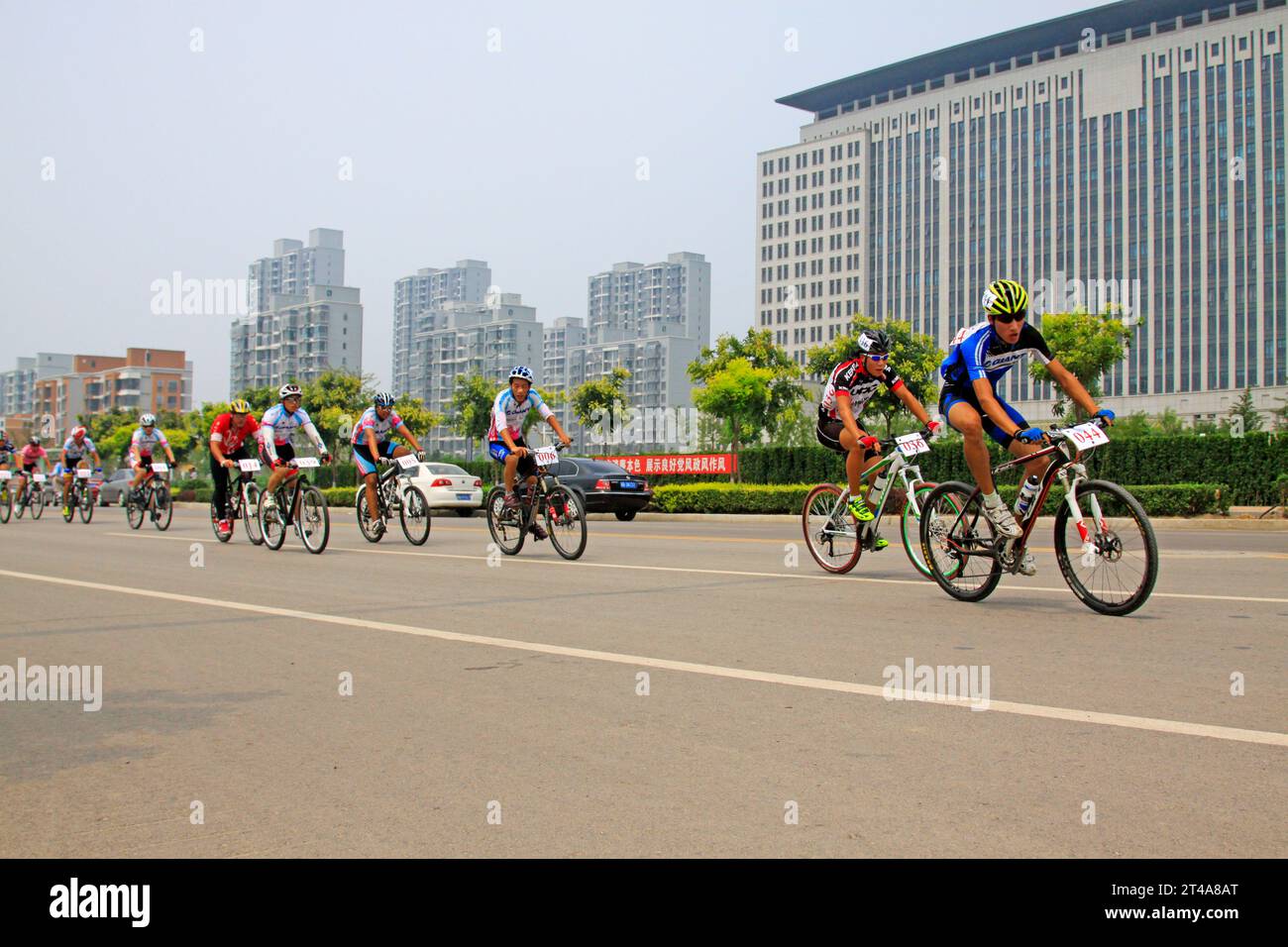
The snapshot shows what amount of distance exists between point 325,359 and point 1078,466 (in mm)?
160855

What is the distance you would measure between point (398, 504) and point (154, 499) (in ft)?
23.3

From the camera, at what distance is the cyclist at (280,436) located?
14.9 m

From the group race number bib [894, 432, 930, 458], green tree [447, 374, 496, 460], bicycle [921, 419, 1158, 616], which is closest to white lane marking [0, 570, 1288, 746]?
bicycle [921, 419, 1158, 616]

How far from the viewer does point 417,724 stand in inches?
189

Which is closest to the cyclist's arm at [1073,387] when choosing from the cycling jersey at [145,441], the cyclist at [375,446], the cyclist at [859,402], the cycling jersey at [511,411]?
the cyclist at [859,402]

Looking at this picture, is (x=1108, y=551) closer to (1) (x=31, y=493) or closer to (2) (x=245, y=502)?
(2) (x=245, y=502)

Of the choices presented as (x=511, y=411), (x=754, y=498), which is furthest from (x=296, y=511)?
(x=754, y=498)

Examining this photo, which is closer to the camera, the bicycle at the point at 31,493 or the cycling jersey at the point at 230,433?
the cycling jersey at the point at 230,433

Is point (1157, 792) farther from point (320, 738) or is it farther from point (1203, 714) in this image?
point (320, 738)

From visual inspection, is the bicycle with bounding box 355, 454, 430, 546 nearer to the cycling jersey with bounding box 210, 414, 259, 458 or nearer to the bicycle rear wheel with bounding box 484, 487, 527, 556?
the cycling jersey with bounding box 210, 414, 259, 458

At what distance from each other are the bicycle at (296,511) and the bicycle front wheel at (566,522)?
305cm

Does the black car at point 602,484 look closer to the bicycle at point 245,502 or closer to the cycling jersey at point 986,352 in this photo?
the bicycle at point 245,502

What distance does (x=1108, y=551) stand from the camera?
744 cm

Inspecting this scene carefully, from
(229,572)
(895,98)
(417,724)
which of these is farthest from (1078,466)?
(895,98)
